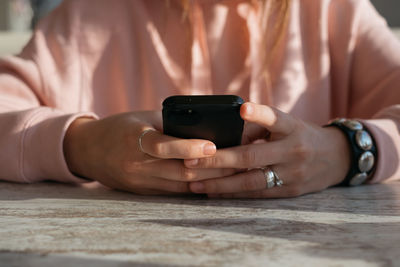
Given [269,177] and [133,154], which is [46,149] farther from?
[269,177]

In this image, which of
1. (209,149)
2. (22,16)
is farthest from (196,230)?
(22,16)

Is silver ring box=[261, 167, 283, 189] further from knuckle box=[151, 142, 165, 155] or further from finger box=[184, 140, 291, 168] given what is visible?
knuckle box=[151, 142, 165, 155]

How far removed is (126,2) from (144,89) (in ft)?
0.69

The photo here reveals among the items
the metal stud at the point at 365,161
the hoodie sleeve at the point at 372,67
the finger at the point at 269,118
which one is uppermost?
the hoodie sleeve at the point at 372,67

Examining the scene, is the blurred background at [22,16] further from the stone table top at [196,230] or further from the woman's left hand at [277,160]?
the stone table top at [196,230]

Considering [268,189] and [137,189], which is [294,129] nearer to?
[268,189]

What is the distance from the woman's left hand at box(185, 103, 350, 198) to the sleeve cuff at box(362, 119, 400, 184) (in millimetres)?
60

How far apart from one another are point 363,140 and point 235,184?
23 cm

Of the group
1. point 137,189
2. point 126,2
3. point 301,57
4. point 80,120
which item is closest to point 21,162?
point 80,120

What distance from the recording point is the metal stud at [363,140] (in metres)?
0.65

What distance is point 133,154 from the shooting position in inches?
22.9

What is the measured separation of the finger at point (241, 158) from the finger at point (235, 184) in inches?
0.6

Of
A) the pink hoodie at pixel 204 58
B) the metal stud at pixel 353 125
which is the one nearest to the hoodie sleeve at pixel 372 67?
the pink hoodie at pixel 204 58

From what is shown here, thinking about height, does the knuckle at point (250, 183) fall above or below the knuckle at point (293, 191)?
above
